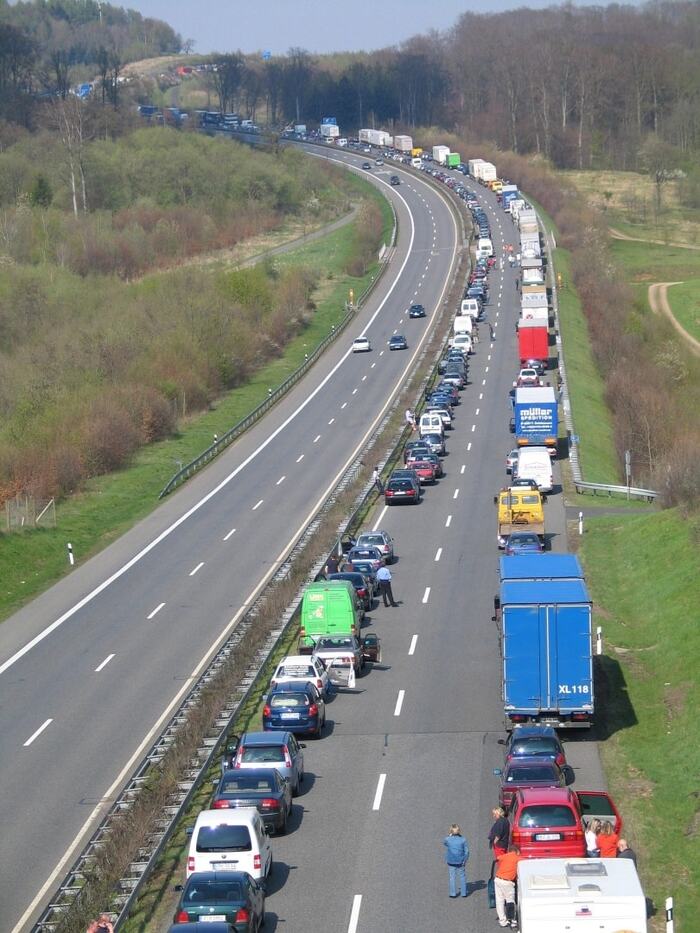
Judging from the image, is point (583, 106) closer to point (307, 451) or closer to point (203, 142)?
point (203, 142)

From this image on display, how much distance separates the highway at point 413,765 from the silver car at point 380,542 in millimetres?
400

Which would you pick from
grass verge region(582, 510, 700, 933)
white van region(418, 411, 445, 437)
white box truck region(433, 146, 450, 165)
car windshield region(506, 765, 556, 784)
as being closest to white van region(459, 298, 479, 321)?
white van region(418, 411, 445, 437)

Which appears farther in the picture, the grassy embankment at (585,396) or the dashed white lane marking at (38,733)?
the grassy embankment at (585,396)

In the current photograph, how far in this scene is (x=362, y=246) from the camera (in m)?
129

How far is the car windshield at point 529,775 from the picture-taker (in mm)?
24422

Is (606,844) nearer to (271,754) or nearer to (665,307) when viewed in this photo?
(271,754)

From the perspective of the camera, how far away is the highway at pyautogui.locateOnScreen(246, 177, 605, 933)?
71.6 ft

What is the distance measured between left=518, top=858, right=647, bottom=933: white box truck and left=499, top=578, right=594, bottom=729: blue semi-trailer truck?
10987mm

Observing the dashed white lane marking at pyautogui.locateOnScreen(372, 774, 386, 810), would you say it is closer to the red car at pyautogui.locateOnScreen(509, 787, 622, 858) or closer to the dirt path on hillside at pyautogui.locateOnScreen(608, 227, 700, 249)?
the red car at pyautogui.locateOnScreen(509, 787, 622, 858)

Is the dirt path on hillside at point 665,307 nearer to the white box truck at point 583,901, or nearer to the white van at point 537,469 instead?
the white van at point 537,469

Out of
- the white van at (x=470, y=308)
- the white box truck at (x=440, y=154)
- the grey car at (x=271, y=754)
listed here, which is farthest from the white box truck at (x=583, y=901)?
the white box truck at (x=440, y=154)

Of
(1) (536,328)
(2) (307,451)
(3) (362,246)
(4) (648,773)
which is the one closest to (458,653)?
(4) (648,773)

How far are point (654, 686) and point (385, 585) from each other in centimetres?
979

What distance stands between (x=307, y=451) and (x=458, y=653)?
1214 inches
